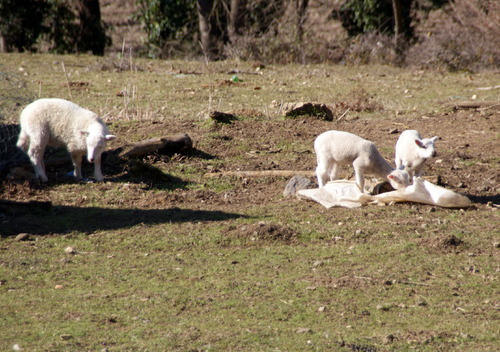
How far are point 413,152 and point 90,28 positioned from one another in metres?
18.8

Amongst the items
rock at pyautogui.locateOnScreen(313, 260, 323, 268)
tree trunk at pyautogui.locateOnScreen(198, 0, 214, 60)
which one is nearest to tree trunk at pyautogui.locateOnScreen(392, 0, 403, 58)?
tree trunk at pyautogui.locateOnScreen(198, 0, 214, 60)


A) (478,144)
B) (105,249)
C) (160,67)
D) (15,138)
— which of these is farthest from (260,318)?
(160,67)

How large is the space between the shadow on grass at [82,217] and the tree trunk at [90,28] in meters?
17.7

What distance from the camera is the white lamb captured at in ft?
25.9

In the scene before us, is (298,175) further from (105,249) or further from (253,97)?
(253,97)

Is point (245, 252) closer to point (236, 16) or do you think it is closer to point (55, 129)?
point (55, 129)

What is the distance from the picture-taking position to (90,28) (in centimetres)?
2458

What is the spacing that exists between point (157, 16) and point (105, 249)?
2092 cm

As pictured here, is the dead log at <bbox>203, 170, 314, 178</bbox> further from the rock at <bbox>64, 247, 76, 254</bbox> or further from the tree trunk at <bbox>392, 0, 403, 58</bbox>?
the tree trunk at <bbox>392, 0, 403, 58</bbox>

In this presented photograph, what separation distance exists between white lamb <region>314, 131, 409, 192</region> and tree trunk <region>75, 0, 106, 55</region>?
18233mm

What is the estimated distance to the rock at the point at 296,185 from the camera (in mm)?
8562

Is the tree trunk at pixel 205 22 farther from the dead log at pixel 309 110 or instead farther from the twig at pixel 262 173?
the twig at pixel 262 173

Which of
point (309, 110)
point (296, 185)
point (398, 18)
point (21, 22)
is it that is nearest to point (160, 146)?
point (296, 185)

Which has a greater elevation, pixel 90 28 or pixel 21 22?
pixel 21 22
